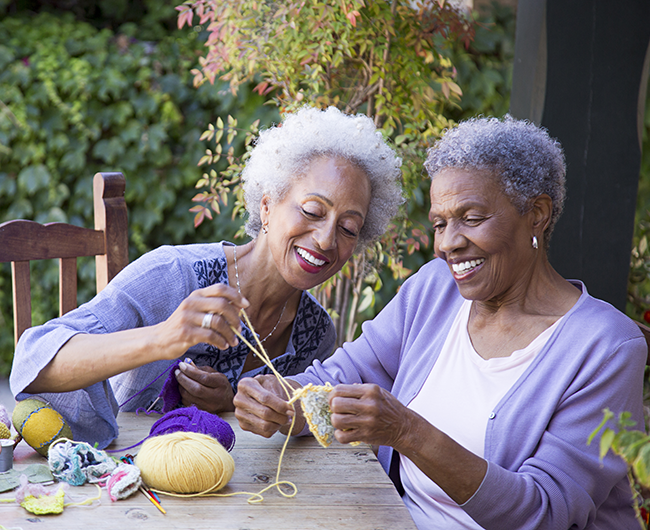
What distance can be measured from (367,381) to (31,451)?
100 cm

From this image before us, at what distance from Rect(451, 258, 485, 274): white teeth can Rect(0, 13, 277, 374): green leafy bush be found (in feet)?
8.51

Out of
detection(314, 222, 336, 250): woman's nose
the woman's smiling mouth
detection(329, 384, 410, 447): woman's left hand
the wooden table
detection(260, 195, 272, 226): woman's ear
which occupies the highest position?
detection(260, 195, 272, 226): woman's ear

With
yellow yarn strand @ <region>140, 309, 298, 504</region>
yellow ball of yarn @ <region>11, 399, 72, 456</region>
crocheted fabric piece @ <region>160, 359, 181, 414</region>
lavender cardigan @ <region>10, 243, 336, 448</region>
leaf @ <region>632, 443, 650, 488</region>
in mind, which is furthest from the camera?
crocheted fabric piece @ <region>160, 359, 181, 414</region>

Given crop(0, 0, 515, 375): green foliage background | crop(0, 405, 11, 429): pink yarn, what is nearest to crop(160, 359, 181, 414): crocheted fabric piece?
crop(0, 405, 11, 429): pink yarn

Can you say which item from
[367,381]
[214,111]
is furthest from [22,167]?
[367,381]

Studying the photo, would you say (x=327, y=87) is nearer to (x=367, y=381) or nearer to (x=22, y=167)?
(x=367, y=381)

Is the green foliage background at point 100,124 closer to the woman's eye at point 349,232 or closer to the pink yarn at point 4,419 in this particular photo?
the woman's eye at point 349,232

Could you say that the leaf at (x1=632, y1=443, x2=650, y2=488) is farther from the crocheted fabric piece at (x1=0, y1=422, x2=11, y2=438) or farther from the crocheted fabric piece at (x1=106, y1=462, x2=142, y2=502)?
the crocheted fabric piece at (x1=0, y1=422, x2=11, y2=438)

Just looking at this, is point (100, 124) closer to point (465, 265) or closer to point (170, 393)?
point (170, 393)

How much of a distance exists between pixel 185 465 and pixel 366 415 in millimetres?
410

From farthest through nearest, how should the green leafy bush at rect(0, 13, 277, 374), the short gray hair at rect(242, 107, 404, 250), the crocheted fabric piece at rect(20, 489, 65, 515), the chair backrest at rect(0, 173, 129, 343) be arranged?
1. the green leafy bush at rect(0, 13, 277, 374)
2. the chair backrest at rect(0, 173, 129, 343)
3. the short gray hair at rect(242, 107, 404, 250)
4. the crocheted fabric piece at rect(20, 489, 65, 515)

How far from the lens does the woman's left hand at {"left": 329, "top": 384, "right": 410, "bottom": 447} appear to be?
1409mm

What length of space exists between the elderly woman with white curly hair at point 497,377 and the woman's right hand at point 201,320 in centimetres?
25

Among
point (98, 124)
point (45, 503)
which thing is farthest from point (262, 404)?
point (98, 124)
